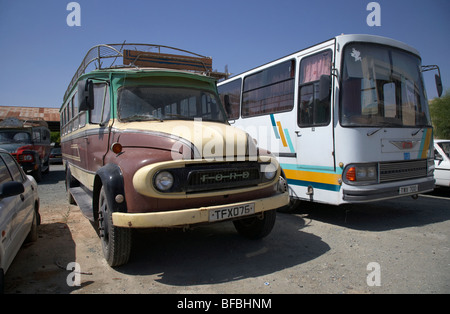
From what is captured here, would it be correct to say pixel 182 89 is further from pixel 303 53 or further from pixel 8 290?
pixel 8 290

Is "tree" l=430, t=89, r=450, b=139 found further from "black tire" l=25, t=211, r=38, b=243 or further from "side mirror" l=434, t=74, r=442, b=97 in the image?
"black tire" l=25, t=211, r=38, b=243

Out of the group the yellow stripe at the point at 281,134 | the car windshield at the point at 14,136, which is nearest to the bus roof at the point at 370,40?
the yellow stripe at the point at 281,134

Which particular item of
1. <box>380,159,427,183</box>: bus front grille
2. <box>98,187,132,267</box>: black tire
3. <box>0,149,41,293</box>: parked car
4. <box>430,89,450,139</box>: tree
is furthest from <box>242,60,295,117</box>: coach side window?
<box>430,89,450,139</box>: tree

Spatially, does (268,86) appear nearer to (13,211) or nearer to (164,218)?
(164,218)

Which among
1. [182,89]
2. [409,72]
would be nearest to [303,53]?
[409,72]

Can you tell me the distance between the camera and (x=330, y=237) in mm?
4969

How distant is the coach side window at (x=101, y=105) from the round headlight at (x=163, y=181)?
5.51ft

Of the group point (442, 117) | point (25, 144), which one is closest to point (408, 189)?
point (25, 144)

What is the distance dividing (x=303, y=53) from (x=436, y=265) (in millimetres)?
4196

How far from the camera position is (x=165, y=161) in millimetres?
3389

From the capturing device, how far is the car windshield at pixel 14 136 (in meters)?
12.7

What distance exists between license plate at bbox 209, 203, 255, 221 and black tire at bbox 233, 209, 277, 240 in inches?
27.5

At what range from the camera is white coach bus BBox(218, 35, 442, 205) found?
527 cm

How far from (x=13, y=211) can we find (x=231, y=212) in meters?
2.44
